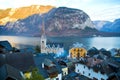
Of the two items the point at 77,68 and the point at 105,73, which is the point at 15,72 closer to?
the point at 105,73

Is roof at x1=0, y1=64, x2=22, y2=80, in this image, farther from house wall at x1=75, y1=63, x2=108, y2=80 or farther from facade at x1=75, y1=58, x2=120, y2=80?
house wall at x1=75, y1=63, x2=108, y2=80

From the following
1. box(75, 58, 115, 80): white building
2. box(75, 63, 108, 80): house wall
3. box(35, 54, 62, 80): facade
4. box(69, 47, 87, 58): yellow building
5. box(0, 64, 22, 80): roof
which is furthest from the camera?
box(69, 47, 87, 58): yellow building

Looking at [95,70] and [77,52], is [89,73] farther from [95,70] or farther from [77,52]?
[77,52]

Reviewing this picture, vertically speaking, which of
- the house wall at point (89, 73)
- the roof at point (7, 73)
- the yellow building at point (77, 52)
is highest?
the roof at point (7, 73)

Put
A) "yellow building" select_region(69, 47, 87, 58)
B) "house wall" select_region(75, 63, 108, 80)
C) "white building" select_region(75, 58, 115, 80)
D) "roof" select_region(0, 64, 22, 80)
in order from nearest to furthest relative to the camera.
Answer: "roof" select_region(0, 64, 22, 80), "white building" select_region(75, 58, 115, 80), "house wall" select_region(75, 63, 108, 80), "yellow building" select_region(69, 47, 87, 58)

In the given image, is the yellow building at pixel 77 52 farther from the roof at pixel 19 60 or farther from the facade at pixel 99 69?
the roof at pixel 19 60

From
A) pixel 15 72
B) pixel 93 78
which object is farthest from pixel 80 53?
pixel 15 72

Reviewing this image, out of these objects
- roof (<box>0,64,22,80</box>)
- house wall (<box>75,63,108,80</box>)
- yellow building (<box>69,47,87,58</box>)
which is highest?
roof (<box>0,64,22,80</box>)

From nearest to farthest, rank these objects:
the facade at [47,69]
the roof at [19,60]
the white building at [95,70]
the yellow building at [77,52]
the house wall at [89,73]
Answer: the roof at [19,60]
the facade at [47,69]
the white building at [95,70]
the house wall at [89,73]
the yellow building at [77,52]

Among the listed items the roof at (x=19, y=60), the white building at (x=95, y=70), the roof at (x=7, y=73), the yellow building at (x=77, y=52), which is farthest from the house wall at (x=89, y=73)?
the yellow building at (x=77, y=52)

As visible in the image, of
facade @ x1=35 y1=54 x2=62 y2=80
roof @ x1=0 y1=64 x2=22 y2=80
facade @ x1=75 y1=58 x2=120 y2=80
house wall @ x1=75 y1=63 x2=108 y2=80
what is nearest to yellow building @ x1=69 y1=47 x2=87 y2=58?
house wall @ x1=75 y1=63 x2=108 y2=80
